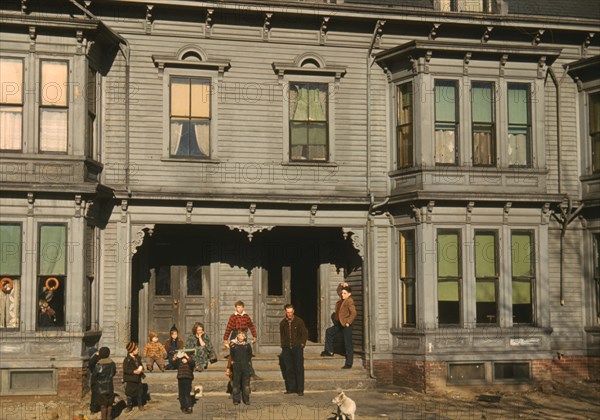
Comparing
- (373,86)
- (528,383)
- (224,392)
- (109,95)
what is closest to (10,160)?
(109,95)

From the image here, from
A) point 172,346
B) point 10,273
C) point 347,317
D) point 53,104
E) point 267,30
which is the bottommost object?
point 172,346

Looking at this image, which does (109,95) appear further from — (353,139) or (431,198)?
(431,198)

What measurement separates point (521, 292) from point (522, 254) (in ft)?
3.18

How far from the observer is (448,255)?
2391 cm

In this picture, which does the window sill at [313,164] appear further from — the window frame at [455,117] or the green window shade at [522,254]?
the green window shade at [522,254]

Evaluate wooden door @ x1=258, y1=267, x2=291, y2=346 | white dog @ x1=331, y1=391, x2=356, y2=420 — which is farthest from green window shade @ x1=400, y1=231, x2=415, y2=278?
white dog @ x1=331, y1=391, x2=356, y2=420

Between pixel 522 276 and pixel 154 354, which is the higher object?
pixel 522 276

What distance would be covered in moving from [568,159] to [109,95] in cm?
1226

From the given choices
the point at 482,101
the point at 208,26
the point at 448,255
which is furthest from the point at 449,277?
the point at 208,26

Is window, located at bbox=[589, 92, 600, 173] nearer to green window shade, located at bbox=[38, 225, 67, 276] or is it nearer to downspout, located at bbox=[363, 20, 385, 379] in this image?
downspout, located at bbox=[363, 20, 385, 379]

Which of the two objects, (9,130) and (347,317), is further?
(347,317)

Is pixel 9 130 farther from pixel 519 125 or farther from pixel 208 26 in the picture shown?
pixel 519 125

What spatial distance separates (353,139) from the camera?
24.7 metres

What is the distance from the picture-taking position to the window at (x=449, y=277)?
23.8 m
